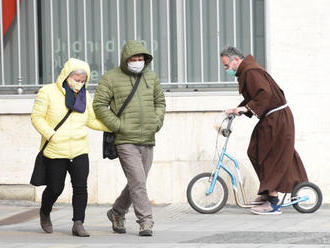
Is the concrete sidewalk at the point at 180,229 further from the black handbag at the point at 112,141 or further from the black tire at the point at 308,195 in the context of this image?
the black handbag at the point at 112,141

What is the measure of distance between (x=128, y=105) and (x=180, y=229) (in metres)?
1.27

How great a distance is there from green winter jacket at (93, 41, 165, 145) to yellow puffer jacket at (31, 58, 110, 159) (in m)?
0.20

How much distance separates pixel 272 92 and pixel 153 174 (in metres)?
1.88

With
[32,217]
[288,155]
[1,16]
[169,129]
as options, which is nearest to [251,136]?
[288,155]

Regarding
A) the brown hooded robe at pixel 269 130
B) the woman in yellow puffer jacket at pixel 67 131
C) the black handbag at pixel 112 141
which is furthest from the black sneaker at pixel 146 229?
the brown hooded robe at pixel 269 130

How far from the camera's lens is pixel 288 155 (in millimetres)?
10195

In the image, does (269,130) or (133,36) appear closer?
(269,130)

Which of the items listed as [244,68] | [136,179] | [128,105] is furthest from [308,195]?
[128,105]

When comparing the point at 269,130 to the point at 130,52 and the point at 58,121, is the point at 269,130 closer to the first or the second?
the point at 130,52

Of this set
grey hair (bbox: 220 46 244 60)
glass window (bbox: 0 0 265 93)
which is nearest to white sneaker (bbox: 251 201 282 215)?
grey hair (bbox: 220 46 244 60)

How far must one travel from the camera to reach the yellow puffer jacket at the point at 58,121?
867 centimetres

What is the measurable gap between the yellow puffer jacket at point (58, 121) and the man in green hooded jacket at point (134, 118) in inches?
9.1

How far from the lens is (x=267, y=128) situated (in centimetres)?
1016

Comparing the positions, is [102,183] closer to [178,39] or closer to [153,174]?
[153,174]
